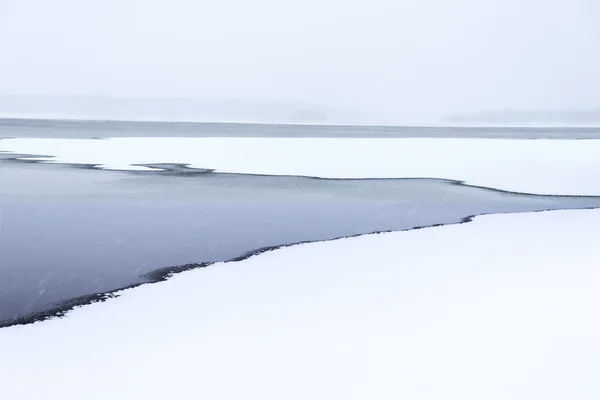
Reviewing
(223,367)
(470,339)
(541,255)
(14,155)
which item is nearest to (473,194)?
(541,255)

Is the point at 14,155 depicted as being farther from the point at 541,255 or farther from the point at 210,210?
the point at 541,255

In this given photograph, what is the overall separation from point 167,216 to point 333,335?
5.72 m

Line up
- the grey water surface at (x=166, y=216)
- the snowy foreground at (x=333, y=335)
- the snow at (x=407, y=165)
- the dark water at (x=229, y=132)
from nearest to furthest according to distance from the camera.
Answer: the snowy foreground at (x=333, y=335) → the grey water surface at (x=166, y=216) → the snow at (x=407, y=165) → the dark water at (x=229, y=132)

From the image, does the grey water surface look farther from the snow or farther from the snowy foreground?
the snow

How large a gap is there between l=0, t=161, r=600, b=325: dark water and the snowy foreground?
79cm

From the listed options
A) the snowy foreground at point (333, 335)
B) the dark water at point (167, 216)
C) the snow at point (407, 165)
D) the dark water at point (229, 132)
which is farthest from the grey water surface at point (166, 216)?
the dark water at point (229, 132)

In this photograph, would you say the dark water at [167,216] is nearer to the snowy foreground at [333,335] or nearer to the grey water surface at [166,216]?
the grey water surface at [166,216]

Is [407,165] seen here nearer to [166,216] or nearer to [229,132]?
[166,216]

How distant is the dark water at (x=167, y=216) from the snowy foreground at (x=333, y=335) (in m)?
0.79

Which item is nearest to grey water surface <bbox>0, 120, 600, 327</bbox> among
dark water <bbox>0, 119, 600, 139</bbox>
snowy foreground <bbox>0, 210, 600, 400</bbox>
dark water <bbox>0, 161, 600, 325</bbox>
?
dark water <bbox>0, 161, 600, 325</bbox>

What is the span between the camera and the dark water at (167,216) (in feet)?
20.9

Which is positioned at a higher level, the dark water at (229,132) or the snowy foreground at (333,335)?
the snowy foreground at (333,335)

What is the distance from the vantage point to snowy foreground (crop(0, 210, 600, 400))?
3.65m

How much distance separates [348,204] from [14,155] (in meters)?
14.1
